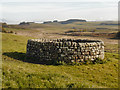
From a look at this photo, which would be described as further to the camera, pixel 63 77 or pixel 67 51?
pixel 67 51

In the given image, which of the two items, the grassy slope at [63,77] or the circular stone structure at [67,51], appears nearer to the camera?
the grassy slope at [63,77]

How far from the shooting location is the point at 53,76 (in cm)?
1223

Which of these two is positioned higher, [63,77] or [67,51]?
[67,51]

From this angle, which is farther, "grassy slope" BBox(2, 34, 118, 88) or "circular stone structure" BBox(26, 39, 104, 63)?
"circular stone structure" BBox(26, 39, 104, 63)

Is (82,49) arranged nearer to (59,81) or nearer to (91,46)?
(91,46)

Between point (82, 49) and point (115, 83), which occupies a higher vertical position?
point (82, 49)

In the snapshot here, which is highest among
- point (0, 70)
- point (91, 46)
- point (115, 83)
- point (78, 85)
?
point (91, 46)

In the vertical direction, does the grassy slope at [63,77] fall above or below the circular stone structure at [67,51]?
below

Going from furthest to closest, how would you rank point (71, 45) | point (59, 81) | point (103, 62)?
point (103, 62) < point (71, 45) < point (59, 81)

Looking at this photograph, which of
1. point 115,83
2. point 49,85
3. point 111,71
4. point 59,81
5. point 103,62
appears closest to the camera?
point 49,85

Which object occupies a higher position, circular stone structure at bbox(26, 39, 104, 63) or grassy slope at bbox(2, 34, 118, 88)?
circular stone structure at bbox(26, 39, 104, 63)

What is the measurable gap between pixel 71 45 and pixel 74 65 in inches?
95.1

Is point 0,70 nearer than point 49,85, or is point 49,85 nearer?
point 49,85

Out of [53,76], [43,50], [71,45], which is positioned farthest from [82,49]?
[53,76]
